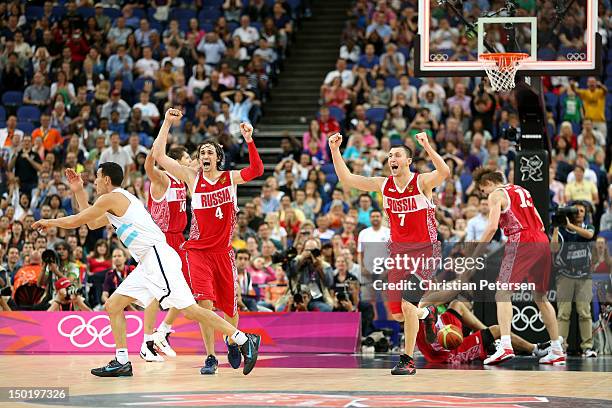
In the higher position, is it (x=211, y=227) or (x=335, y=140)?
(x=335, y=140)

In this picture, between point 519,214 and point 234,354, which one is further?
point 519,214

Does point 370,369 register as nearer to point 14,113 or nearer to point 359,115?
point 359,115

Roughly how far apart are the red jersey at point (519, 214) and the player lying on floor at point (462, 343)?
1.16 meters

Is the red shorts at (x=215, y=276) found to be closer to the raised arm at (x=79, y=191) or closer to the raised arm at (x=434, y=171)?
the raised arm at (x=79, y=191)

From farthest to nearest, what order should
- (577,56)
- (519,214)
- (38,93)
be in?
(38,93) < (577,56) < (519,214)

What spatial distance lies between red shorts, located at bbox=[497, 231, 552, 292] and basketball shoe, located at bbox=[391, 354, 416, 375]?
7.17 feet

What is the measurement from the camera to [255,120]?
22.5 metres

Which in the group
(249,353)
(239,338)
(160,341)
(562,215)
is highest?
(562,215)

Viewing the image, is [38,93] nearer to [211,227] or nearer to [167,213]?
[167,213]

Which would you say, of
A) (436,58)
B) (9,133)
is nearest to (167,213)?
(436,58)

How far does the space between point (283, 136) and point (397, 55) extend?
2.63 m

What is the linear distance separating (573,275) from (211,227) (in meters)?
5.09

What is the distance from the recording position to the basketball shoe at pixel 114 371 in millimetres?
10977

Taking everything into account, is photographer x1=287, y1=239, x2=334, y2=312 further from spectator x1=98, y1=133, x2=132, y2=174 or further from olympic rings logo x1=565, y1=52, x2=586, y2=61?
spectator x1=98, y1=133, x2=132, y2=174
